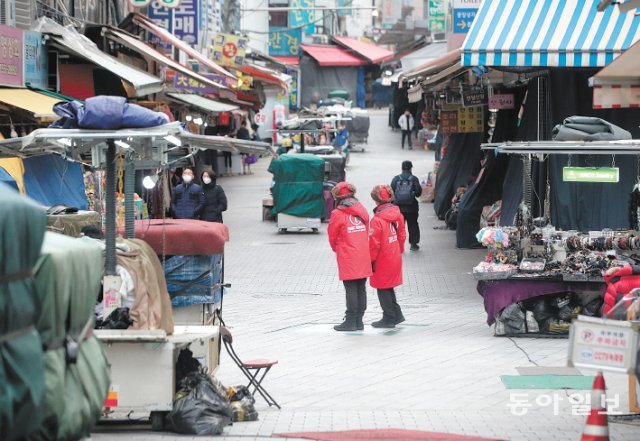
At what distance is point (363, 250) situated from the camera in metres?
14.7

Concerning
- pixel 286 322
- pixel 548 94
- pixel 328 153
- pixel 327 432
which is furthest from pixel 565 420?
pixel 328 153

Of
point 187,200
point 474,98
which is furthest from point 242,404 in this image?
point 474,98

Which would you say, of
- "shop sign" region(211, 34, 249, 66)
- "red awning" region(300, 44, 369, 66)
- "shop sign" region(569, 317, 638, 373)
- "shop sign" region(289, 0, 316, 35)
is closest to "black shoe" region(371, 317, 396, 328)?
"shop sign" region(569, 317, 638, 373)

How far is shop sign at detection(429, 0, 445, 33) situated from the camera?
52.3 m

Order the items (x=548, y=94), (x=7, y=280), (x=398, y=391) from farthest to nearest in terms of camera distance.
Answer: (x=548, y=94), (x=398, y=391), (x=7, y=280)

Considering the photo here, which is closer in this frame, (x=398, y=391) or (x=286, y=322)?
(x=398, y=391)

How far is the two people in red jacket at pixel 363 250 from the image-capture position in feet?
48.1

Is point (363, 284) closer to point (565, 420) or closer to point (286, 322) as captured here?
point (286, 322)

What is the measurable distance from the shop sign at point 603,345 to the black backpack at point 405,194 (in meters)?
16.4

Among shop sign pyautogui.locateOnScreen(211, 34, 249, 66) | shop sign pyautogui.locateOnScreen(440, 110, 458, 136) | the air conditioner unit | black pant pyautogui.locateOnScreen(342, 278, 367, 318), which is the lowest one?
black pant pyautogui.locateOnScreen(342, 278, 367, 318)

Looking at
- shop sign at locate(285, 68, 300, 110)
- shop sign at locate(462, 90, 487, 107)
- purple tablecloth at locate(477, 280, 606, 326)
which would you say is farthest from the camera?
shop sign at locate(285, 68, 300, 110)

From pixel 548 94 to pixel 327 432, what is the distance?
35.2 ft

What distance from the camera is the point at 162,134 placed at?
996 cm

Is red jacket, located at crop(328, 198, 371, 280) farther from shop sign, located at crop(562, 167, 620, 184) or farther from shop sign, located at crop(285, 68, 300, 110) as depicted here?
shop sign, located at crop(285, 68, 300, 110)
